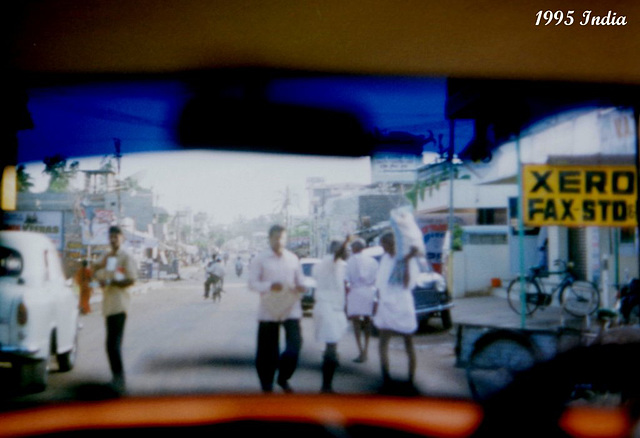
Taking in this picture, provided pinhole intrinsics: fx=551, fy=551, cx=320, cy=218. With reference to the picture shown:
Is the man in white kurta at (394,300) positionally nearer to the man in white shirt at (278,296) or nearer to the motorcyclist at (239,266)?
the man in white shirt at (278,296)

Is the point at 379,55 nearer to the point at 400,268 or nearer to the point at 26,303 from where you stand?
the point at 400,268

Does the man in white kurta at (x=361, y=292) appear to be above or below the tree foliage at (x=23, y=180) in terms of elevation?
below

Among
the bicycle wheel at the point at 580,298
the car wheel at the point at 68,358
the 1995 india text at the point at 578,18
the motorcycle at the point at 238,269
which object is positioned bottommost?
the car wheel at the point at 68,358

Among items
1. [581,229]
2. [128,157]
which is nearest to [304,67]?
[128,157]

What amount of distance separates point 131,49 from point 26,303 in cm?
125

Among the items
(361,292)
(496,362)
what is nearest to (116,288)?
(361,292)

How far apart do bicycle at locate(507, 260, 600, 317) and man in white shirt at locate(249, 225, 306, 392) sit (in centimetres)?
81

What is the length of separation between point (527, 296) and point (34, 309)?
5.89 feet

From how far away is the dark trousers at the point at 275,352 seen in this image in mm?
1999

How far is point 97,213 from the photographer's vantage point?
1946 millimetres

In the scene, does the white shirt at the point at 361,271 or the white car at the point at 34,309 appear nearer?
the white car at the point at 34,309

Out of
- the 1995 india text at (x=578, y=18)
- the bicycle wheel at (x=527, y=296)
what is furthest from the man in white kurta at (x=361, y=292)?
the 1995 india text at (x=578, y=18)

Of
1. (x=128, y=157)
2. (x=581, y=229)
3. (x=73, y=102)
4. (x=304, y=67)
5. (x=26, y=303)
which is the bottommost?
(x=26, y=303)

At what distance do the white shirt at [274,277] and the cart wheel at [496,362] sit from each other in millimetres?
782
